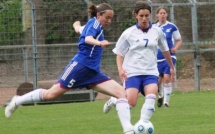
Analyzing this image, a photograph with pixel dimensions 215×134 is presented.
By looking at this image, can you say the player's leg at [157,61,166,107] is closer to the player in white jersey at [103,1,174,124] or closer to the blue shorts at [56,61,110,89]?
the player in white jersey at [103,1,174,124]

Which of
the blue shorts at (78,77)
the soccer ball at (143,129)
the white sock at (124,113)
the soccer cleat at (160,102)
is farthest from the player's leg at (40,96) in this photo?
the soccer cleat at (160,102)

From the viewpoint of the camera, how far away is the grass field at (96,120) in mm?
10617

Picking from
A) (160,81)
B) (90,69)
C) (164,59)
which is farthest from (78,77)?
(160,81)

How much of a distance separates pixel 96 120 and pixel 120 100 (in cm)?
294

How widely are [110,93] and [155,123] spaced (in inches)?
Answer: 84.1

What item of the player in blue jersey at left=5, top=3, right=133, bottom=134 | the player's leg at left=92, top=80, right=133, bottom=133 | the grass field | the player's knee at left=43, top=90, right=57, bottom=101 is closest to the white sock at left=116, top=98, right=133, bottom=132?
the player's leg at left=92, top=80, right=133, bottom=133

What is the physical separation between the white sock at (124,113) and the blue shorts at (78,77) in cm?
56

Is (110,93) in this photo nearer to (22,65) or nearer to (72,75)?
(72,75)

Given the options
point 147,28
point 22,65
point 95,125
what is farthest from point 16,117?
point 22,65

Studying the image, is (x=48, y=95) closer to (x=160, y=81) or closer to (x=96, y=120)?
(x=96, y=120)

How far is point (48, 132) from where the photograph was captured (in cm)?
1055

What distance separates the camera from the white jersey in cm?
999

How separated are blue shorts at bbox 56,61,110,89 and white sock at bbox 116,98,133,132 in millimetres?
557

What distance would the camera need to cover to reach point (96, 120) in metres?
12.2
